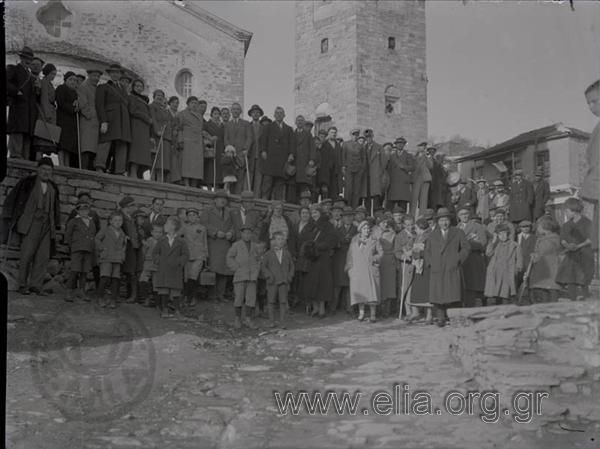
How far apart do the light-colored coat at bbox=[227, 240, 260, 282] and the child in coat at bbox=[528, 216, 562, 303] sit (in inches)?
138

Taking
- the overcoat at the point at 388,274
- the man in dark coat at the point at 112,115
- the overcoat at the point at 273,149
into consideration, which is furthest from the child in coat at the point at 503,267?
the man in dark coat at the point at 112,115

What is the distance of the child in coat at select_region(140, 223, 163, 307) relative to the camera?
8.14 meters

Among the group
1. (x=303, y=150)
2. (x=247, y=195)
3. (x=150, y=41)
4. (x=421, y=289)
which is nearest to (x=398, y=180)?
(x=303, y=150)

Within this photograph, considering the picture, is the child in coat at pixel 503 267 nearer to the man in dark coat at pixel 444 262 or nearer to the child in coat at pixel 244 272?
the man in dark coat at pixel 444 262

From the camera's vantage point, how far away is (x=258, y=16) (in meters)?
6.38

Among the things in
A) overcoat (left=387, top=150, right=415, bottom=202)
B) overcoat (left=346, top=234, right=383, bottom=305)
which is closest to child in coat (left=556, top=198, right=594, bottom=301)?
overcoat (left=346, top=234, right=383, bottom=305)

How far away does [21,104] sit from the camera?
7891 mm

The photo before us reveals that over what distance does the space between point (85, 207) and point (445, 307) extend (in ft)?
15.4

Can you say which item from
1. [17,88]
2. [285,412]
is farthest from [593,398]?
[17,88]

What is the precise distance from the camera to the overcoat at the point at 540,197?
34.3 ft

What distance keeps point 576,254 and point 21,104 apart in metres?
6.93

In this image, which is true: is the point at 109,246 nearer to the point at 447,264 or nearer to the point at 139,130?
the point at 139,130

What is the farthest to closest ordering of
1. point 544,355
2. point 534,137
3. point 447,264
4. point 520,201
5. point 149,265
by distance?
1. point 534,137
2. point 520,201
3. point 149,265
4. point 447,264
5. point 544,355

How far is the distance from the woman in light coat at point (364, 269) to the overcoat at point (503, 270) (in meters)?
1.44
